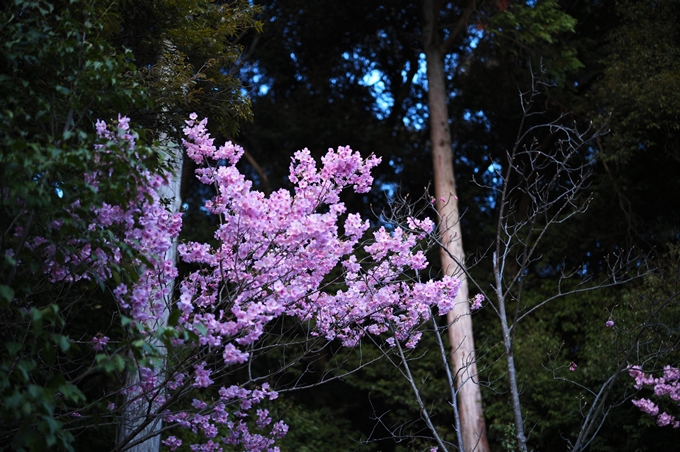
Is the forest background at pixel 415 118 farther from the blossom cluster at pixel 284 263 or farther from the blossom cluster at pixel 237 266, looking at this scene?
the blossom cluster at pixel 284 263

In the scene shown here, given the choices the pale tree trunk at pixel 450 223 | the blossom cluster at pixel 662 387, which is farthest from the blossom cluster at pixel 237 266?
the pale tree trunk at pixel 450 223

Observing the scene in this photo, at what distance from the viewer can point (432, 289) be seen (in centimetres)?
299

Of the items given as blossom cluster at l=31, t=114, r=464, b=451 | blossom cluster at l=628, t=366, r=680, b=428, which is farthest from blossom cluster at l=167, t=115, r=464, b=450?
blossom cluster at l=628, t=366, r=680, b=428

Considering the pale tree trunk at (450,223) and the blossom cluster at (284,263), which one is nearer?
the blossom cluster at (284,263)

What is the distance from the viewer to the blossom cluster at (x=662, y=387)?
4.61 metres

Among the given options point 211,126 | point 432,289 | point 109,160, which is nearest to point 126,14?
point 211,126

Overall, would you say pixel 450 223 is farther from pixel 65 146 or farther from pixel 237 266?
pixel 65 146

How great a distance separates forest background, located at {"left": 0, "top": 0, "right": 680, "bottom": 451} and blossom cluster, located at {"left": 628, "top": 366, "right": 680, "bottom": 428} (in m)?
0.24

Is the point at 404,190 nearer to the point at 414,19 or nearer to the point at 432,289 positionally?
the point at 414,19

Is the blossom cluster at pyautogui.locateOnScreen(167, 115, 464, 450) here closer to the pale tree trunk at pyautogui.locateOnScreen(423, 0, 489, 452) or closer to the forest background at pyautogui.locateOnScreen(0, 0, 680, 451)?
the forest background at pyautogui.locateOnScreen(0, 0, 680, 451)

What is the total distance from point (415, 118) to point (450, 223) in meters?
3.47

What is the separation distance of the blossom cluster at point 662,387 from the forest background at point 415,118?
244 millimetres

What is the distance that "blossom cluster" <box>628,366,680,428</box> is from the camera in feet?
15.1

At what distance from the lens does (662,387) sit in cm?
468
